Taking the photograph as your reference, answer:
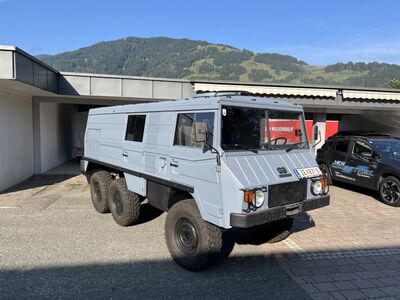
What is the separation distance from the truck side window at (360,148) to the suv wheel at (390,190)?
1.13 m

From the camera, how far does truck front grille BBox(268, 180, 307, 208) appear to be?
446cm

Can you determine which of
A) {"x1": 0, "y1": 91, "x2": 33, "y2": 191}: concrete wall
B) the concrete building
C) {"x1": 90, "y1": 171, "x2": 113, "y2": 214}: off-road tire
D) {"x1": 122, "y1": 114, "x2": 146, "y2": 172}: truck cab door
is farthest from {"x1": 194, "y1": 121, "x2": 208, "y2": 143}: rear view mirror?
{"x1": 0, "y1": 91, "x2": 33, "y2": 191}: concrete wall

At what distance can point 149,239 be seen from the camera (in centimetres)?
597

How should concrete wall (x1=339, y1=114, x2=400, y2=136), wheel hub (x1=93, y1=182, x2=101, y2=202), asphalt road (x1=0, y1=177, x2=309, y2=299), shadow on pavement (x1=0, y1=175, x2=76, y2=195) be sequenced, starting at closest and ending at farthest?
asphalt road (x1=0, y1=177, x2=309, y2=299)
wheel hub (x1=93, y1=182, x2=101, y2=202)
shadow on pavement (x1=0, y1=175, x2=76, y2=195)
concrete wall (x1=339, y1=114, x2=400, y2=136)

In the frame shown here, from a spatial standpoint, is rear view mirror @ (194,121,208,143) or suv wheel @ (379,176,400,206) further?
suv wheel @ (379,176,400,206)

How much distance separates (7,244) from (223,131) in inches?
159

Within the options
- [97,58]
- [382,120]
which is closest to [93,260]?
[382,120]

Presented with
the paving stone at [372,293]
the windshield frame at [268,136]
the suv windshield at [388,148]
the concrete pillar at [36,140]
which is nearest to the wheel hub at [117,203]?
the windshield frame at [268,136]

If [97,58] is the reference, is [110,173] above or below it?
below

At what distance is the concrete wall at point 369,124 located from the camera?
1794 centimetres

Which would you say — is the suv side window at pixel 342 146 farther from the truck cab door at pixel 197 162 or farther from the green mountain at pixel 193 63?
the green mountain at pixel 193 63

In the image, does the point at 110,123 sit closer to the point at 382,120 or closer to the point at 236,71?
the point at 382,120

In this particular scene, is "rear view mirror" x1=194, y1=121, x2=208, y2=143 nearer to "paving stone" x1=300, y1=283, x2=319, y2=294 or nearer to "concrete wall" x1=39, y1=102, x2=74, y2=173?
"paving stone" x1=300, y1=283, x2=319, y2=294

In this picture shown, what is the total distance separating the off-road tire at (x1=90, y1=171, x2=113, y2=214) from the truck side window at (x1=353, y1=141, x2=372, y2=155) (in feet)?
23.3
